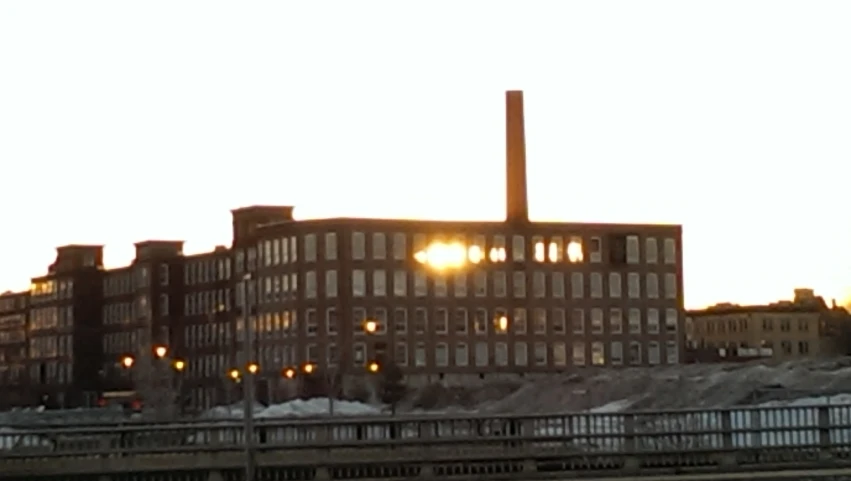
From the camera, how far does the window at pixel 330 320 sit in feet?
535

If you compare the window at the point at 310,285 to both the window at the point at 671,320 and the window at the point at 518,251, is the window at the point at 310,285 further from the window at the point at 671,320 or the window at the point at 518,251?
the window at the point at 671,320

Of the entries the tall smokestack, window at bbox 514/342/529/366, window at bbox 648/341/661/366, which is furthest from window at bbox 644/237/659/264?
the tall smokestack

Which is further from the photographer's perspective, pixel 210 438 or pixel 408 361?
pixel 408 361

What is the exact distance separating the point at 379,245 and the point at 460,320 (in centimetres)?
1031

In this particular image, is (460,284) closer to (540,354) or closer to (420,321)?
(420,321)

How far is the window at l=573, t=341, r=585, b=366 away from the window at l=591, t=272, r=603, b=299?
4.56 metres

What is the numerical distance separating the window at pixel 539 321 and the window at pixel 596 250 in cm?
726

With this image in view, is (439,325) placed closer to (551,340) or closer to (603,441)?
(551,340)

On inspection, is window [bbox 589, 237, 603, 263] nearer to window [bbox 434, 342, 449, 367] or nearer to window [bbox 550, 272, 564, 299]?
window [bbox 550, 272, 564, 299]

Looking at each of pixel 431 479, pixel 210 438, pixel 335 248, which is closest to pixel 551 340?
pixel 335 248

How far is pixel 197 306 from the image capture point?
187m

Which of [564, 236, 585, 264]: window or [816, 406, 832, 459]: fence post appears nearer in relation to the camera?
[816, 406, 832, 459]: fence post

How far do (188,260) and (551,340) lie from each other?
133ft

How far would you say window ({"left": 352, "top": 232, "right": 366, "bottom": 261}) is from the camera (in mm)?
164000
